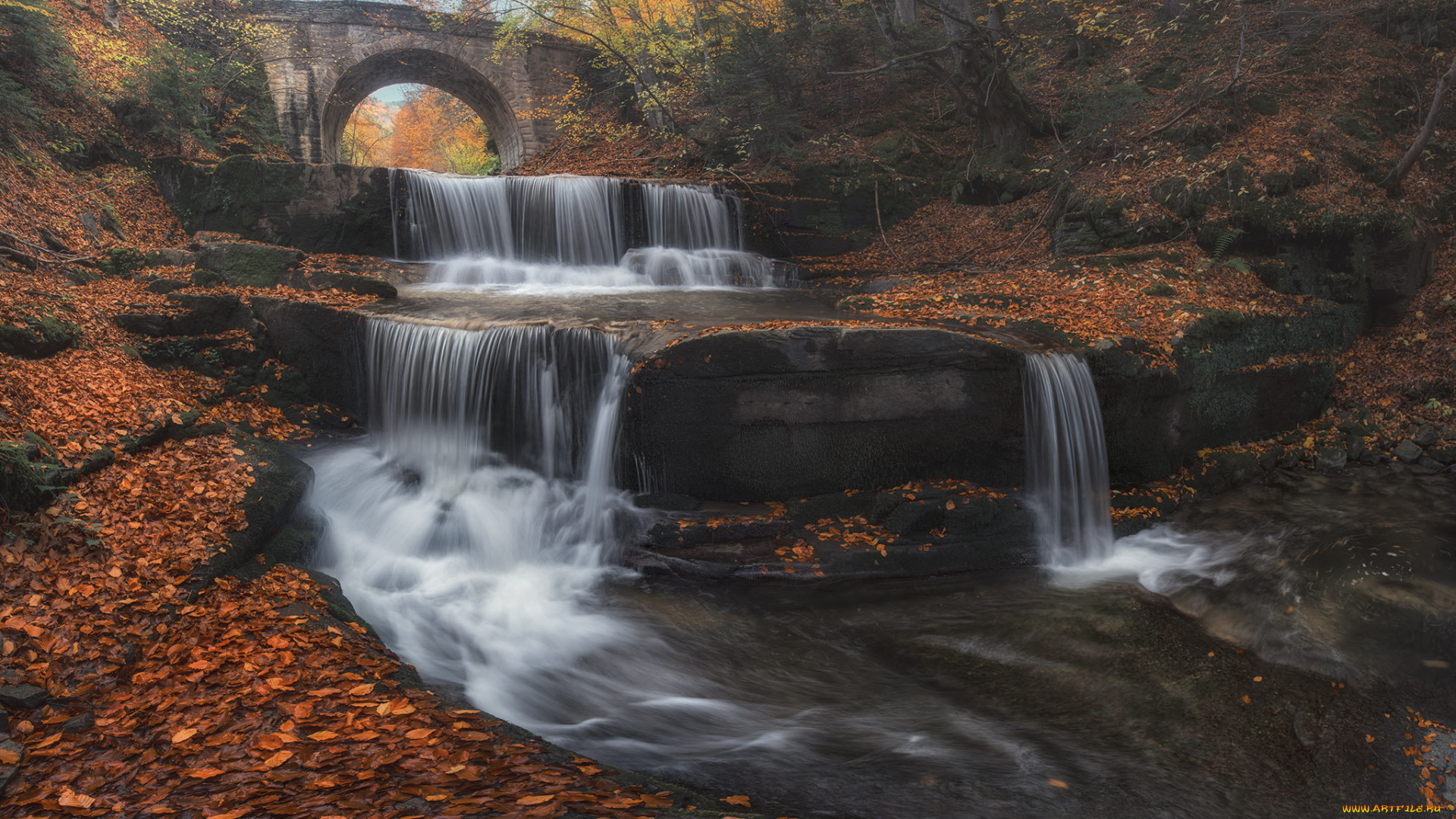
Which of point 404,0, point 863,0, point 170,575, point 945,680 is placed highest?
point 404,0

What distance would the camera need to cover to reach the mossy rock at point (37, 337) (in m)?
6.11

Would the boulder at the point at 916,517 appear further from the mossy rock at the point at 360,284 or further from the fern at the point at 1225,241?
the mossy rock at the point at 360,284

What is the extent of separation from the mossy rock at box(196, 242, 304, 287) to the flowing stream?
2.44 m

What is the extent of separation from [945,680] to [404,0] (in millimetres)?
21603

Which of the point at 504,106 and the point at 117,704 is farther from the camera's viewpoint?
the point at 504,106

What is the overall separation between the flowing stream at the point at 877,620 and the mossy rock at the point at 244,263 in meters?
2.44

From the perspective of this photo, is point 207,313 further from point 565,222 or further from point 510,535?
point 565,222

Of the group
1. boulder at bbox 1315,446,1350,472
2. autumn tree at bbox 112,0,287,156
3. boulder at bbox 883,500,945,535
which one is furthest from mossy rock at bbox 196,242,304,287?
boulder at bbox 1315,446,1350,472

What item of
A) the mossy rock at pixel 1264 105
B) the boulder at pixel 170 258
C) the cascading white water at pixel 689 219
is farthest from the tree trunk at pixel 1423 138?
the boulder at pixel 170 258

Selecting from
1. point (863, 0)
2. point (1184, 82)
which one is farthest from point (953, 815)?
point (863, 0)

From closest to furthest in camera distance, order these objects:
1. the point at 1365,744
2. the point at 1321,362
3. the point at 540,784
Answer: the point at 540,784 < the point at 1365,744 < the point at 1321,362

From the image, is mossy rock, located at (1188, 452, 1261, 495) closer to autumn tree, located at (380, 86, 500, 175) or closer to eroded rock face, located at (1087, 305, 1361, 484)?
eroded rock face, located at (1087, 305, 1361, 484)

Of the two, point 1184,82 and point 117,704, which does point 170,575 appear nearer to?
point 117,704

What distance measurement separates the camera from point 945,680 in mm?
4988
